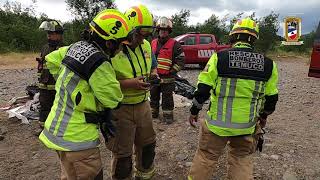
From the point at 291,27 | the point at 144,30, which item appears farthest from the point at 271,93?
the point at 291,27

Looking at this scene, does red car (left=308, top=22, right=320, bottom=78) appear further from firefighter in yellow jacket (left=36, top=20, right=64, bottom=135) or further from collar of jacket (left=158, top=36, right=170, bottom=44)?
firefighter in yellow jacket (left=36, top=20, right=64, bottom=135)

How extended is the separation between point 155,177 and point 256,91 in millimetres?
1782

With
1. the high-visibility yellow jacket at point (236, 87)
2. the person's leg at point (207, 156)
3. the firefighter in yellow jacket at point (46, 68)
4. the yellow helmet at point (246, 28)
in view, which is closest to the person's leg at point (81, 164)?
the person's leg at point (207, 156)

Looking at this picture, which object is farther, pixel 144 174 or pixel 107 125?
pixel 144 174

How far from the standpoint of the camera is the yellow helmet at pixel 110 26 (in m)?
2.90

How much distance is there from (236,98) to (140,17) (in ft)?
4.01

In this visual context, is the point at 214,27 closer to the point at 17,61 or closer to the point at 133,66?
the point at 17,61

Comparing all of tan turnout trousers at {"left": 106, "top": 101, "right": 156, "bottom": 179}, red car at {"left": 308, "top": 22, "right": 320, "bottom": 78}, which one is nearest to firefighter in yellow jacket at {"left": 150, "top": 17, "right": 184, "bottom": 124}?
red car at {"left": 308, "top": 22, "right": 320, "bottom": 78}

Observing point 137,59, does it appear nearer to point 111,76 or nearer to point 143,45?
point 143,45

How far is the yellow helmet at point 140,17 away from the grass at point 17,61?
16.1 meters

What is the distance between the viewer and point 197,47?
55.5 feet

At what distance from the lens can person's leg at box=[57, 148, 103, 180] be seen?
2938 mm

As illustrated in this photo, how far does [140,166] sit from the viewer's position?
4.27 metres

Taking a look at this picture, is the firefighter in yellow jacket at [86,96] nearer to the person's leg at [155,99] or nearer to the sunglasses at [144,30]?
the sunglasses at [144,30]
